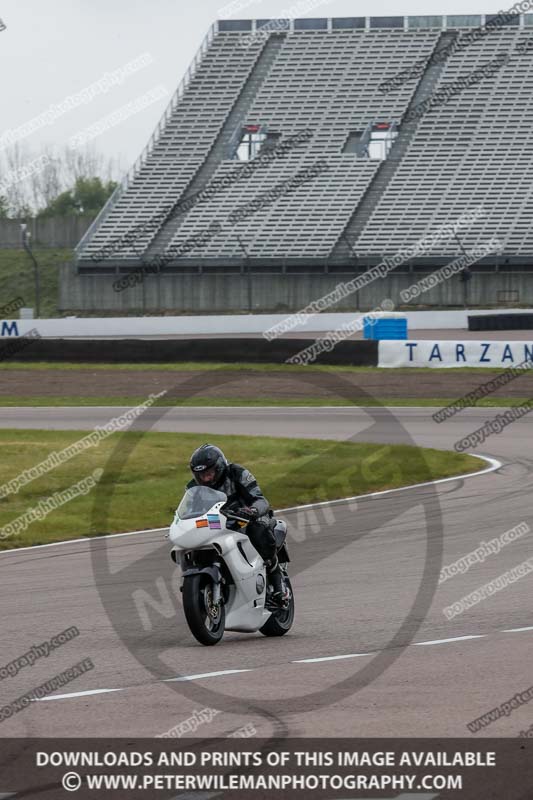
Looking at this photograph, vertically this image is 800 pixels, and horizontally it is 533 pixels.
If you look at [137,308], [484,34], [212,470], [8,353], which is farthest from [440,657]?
[484,34]

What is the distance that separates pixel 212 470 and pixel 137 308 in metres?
48.3

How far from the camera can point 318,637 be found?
357 inches

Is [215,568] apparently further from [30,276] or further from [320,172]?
[30,276]

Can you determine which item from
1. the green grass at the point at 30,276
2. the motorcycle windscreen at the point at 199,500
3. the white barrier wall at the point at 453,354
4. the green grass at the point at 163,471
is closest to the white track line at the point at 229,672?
the motorcycle windscreen at the point at 199,500

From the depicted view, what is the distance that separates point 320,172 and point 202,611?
5300 centimetres

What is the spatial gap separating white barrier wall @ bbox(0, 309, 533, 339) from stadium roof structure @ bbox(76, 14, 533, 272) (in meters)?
4.26

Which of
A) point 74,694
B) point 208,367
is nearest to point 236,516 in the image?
point 74,694

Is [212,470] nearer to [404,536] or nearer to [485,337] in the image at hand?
[404,536]

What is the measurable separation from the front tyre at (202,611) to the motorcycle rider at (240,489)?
57cm

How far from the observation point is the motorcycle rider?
28.9 ft

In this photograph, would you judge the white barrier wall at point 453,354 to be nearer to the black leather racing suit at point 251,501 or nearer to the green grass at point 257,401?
the green grass at point 257,401

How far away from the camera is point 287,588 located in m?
9.35

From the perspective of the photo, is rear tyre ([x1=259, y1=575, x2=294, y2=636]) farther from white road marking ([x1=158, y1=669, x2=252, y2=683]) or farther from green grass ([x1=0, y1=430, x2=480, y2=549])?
green grass ([x1=0, y1=430, x2=480, y2=549])

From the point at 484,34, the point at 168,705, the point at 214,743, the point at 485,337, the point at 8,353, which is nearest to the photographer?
the point at 214,743
